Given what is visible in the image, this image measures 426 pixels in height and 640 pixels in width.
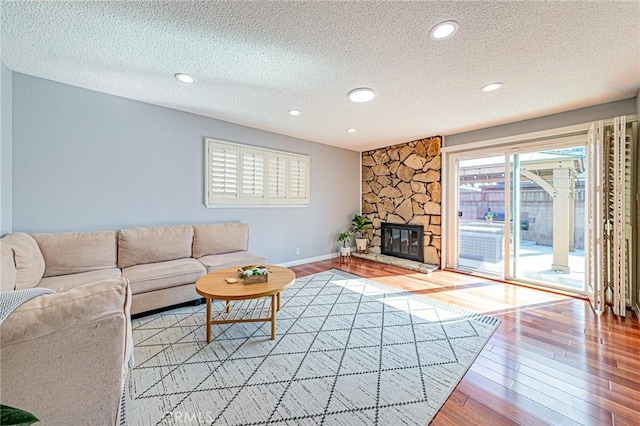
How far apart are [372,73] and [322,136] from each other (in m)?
2.34

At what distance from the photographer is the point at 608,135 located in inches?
110

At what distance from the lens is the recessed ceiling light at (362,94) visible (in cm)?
267

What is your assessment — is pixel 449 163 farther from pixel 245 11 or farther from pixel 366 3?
pixel 245 11

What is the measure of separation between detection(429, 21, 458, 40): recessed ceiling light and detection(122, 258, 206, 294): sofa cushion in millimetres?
3116

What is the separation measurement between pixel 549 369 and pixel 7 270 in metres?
3.98

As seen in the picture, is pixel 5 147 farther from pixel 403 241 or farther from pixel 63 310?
pixel 403 241

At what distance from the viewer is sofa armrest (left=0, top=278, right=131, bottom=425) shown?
2.92 ft

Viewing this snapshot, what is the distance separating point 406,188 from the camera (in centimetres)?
507

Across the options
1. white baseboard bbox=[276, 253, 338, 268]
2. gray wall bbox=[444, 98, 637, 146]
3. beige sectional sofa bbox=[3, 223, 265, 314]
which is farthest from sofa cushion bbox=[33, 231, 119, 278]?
gray wall bbox=[444, 98, 637, 146]

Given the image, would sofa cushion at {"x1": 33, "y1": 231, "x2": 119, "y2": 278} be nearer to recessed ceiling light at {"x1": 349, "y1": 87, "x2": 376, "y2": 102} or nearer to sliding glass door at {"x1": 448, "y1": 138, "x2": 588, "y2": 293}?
recessed ceiling light at {"x1": 349, "y1": 87, "x2": 376, "y2": 102}

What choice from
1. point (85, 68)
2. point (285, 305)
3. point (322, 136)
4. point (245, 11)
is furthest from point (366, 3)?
point (322, 136)

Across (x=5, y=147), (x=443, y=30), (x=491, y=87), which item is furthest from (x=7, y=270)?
(x=491, y=87)

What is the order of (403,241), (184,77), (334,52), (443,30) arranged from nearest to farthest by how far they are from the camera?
(443,30) < (334,52) < (184,77) < (403,241)

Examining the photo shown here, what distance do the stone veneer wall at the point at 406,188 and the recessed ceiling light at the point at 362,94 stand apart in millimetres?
2258
